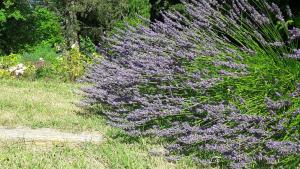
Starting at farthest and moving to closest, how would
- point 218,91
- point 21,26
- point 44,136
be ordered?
point 21,26, point 44,136, point 218,91

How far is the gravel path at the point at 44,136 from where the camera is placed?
4.30 meters

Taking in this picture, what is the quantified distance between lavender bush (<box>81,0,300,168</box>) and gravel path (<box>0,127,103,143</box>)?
0.38 meters

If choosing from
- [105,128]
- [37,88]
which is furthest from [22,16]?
[105,128]

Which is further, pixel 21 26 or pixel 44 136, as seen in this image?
pixel 21 26

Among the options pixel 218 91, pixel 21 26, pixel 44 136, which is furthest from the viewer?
pixel 21 26

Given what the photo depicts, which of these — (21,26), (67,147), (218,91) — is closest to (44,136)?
(67,147)

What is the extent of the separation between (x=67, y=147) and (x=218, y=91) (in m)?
1.38

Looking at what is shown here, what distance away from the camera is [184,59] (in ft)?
14.5

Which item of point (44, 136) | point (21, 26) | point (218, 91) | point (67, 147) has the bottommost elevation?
point (21, 26)

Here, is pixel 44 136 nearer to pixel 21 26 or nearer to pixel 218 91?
pixel 218 91

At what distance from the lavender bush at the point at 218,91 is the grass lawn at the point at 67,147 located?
165 millimetres

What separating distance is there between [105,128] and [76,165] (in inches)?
53.5

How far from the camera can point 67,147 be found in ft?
13.3

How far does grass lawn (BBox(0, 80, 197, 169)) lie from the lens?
352 centimetres
